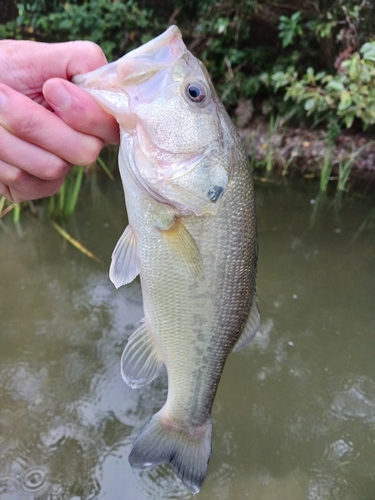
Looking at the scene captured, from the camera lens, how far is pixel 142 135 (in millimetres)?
1162

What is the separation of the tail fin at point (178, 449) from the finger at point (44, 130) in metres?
0.93

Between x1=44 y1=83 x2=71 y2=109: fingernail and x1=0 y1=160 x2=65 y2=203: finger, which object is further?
x1=0 y1=160 x2=65 y2=203: finger

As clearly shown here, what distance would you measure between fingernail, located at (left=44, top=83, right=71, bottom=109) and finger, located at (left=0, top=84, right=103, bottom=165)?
0.04m

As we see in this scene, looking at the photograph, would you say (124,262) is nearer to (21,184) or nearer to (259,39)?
(21,184)

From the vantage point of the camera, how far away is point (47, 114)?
1112 mm

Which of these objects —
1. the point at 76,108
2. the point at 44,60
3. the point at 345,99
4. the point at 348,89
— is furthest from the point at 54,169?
the point at 348,89

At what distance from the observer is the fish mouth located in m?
1.10

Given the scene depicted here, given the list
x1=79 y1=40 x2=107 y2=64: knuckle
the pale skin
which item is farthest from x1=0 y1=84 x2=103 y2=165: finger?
x1=79 y1=40 x2=107 y2=64: knuckle

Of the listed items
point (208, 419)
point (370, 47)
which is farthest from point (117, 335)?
point (370, 47)

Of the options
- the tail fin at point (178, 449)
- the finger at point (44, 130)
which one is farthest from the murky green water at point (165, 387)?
the finger at point (44, 130)

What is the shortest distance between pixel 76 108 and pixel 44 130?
0.34ft

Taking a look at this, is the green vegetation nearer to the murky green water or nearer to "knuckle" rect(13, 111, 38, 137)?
the murky green water

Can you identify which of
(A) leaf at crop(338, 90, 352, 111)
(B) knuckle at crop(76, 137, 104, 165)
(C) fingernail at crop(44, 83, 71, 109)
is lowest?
(A) leaf at crop(338, 90, 352, 111)

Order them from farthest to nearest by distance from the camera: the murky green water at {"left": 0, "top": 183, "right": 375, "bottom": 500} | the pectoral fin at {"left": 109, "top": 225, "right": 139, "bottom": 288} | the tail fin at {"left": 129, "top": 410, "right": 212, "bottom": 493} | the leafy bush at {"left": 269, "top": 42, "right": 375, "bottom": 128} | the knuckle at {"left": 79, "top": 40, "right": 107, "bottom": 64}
Answer: 1. the leafy bush at {"left": 269, "top": 42, "right": 375, "bottom": 128}
2. the murky green water at {"left": 0, "top": 183, "right": 375, "bottom": 500}
3. the tail fin at {"left": 129, "top": 410, "right": 212, "bottom": 493}
4. the pectoral fin at {"left": 109, "top": 225, "right": 139, "bottom": 288}
5. the knuckle at {"left": 79, "top": 40, "right": 107, "bottom": 64}
